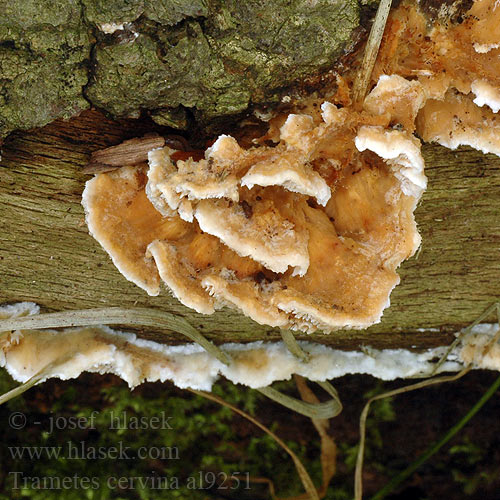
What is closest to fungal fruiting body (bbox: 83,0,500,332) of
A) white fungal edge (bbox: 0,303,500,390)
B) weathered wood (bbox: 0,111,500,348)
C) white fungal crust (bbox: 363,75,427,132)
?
white fungal crust (bbox: 363,75,427,132)

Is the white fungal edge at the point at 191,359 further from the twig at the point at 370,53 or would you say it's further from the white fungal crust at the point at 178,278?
the twig at the point at 370,53

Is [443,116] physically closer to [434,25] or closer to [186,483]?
[434,25]

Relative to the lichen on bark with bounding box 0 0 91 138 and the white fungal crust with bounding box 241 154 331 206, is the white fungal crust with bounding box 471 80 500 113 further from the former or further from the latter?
the lichen on bark with bounding box 0 0 91 138

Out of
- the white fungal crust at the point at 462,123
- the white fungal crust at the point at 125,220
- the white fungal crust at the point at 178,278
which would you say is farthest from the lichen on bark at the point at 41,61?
the white fungal crust at the point at 462,123


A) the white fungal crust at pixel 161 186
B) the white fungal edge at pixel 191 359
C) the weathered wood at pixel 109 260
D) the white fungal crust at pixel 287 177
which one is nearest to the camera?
the white fungal crust at pixel 287 177

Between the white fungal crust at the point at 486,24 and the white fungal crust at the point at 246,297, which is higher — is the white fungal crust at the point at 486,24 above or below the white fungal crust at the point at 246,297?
Answer: above

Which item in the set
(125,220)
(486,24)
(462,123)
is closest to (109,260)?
(125,220)
